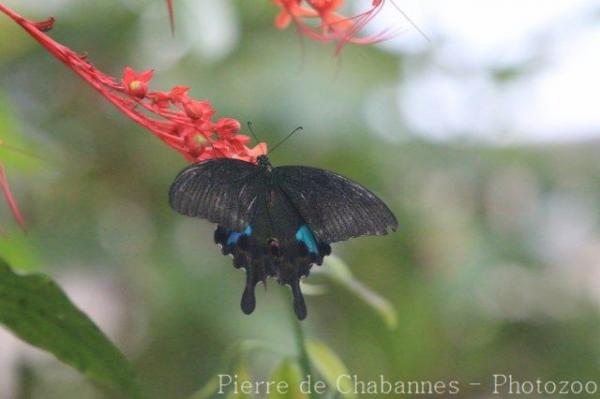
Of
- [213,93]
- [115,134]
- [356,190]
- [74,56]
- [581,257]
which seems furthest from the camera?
[581,257]

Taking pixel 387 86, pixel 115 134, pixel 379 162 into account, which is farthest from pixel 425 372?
pixel 115 134

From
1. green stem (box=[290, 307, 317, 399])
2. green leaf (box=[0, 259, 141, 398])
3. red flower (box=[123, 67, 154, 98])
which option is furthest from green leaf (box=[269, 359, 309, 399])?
red flower (box=[123, 67, 154, 98])

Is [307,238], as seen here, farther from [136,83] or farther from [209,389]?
[136,83]

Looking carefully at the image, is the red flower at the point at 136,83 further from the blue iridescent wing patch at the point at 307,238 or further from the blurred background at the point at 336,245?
the blurred background at the point at 336,245

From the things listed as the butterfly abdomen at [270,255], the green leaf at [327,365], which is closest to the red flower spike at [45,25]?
the butterfly abdomen at [270,255]

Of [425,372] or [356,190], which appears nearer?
[356,190]

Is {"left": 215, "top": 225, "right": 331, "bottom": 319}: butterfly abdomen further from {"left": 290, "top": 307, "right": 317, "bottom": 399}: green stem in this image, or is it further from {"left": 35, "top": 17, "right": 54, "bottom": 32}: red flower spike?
{"left": 35, "top": 17, "right": 54, "bottom": 32}: red flower spike

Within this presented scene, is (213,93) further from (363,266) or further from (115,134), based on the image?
(363,266)
